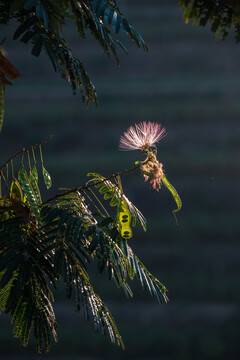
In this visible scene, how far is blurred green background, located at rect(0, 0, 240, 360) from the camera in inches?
102

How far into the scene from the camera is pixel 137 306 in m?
2.63

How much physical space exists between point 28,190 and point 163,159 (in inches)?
58.3

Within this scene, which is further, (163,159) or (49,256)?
(163,159)

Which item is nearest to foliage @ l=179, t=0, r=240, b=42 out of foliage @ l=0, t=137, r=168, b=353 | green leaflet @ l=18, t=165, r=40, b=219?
foliage @ l=0, t=137, r=168, b=353

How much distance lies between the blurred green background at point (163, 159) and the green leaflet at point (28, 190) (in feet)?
4.55

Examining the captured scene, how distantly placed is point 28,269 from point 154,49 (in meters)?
1.74

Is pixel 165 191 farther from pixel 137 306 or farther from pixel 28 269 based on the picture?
pixel 28 269

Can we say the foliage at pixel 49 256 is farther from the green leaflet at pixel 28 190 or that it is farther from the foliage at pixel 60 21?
the foliage at pixel 60 21

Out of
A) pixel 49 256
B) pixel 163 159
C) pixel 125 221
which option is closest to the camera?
pixel 125 221

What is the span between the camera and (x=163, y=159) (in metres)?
2.62

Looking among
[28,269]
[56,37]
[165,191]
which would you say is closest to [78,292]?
[28,269]

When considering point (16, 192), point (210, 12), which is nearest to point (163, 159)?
point (16, 192)

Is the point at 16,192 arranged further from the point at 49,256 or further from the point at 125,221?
the point at 125,221

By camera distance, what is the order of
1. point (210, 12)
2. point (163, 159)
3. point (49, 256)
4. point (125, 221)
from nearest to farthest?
point (210, 12), point (125, 221), point (49, 256), point (163, 159)
